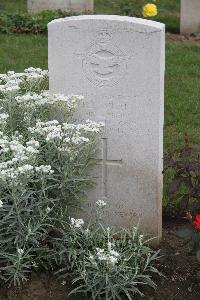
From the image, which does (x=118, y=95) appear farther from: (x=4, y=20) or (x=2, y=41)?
(x=4, y=20)

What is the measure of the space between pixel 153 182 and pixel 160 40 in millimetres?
861

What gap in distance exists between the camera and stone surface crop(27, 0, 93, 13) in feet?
35.0

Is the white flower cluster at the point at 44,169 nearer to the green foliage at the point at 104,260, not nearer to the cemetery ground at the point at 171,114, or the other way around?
the green foliage at the point at 104,260

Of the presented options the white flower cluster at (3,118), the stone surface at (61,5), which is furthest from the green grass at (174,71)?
the white flower cluster at (3,118)

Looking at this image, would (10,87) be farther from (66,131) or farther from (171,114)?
(171,114)

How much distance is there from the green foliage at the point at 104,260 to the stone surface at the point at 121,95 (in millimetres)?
217

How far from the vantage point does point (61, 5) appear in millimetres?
10797

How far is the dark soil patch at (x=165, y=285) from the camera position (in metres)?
4.01

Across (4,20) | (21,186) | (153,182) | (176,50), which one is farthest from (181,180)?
(4,20)

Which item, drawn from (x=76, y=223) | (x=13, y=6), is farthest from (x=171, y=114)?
(x=13, y=6)

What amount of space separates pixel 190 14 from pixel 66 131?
5.82 meters

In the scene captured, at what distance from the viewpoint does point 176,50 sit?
351 inches

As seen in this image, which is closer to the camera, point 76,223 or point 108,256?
point 108,256

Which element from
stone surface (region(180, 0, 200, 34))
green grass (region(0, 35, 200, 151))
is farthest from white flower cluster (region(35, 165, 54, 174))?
stone surface (region(180, 0, 200, 34))
